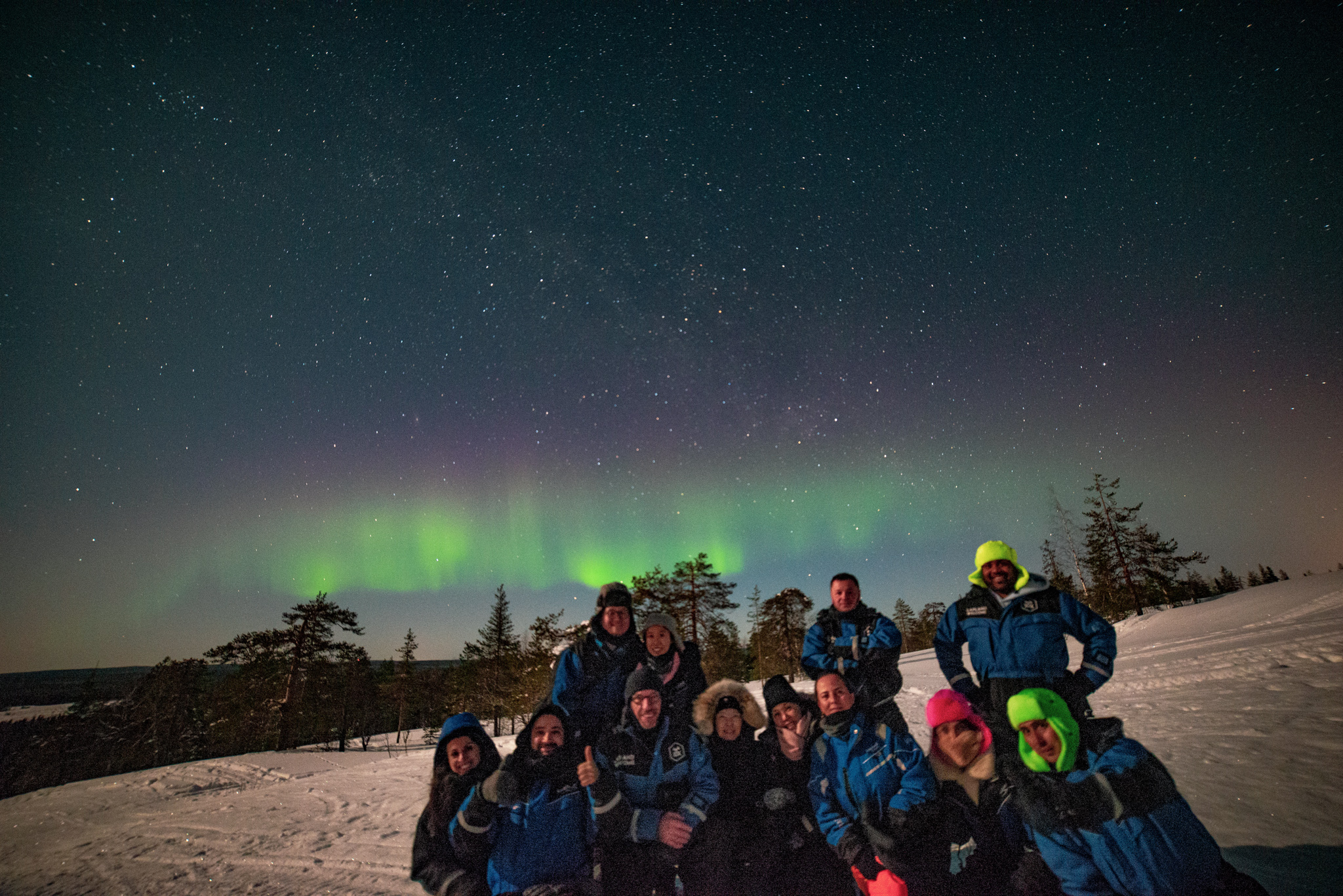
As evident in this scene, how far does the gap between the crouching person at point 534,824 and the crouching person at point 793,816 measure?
59.3 inches

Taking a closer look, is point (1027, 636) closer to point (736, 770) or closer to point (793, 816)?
point (793, 816)

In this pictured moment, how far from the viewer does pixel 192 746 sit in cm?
4509

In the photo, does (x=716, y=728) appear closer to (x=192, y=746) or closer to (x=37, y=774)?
(x=192, y=746)

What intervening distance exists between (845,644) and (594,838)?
9.40ft

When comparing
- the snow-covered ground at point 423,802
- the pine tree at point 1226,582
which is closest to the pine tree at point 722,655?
the snow-covered ground at point 423,802

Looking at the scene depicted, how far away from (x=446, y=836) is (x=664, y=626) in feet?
8.21

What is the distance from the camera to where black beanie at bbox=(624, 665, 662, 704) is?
4.37 metres

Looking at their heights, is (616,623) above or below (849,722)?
above

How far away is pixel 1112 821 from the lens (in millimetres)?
2732

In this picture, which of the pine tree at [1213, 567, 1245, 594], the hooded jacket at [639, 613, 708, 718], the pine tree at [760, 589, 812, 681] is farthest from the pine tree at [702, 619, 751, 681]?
the pine tree at [1213, 567, 1245, 594]

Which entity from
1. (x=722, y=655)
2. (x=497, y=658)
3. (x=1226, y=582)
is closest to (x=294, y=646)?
(x=497, y=658)

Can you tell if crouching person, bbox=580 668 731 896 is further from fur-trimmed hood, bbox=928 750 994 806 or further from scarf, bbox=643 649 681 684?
fur-trimmed hood, bbox=928 750 994 806

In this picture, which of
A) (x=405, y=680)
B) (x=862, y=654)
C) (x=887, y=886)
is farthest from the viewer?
(x=405, y=680)

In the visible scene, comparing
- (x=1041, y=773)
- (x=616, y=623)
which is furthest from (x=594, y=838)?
(x=1041, y=773)
